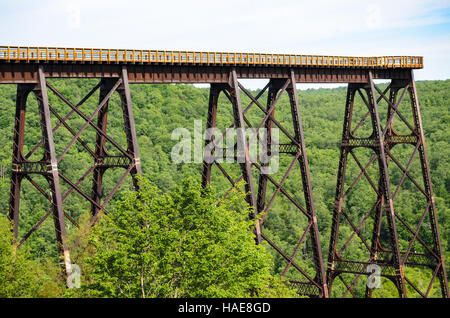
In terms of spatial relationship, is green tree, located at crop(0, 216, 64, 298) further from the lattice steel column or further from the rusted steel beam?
the rusted steel beam

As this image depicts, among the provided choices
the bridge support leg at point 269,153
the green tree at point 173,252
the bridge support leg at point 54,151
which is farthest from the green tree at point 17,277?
the bridge support leg at point 269,153

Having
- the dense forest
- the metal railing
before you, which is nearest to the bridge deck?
the metal railing

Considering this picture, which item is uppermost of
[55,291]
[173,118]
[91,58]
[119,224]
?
[173,118]

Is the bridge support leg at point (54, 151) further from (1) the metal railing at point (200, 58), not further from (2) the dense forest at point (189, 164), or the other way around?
(2) the dense forest at point (189, 164)

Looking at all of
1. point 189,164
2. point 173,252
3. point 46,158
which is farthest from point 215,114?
point 189,164

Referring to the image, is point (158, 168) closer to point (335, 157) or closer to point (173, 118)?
point (173, 118)
